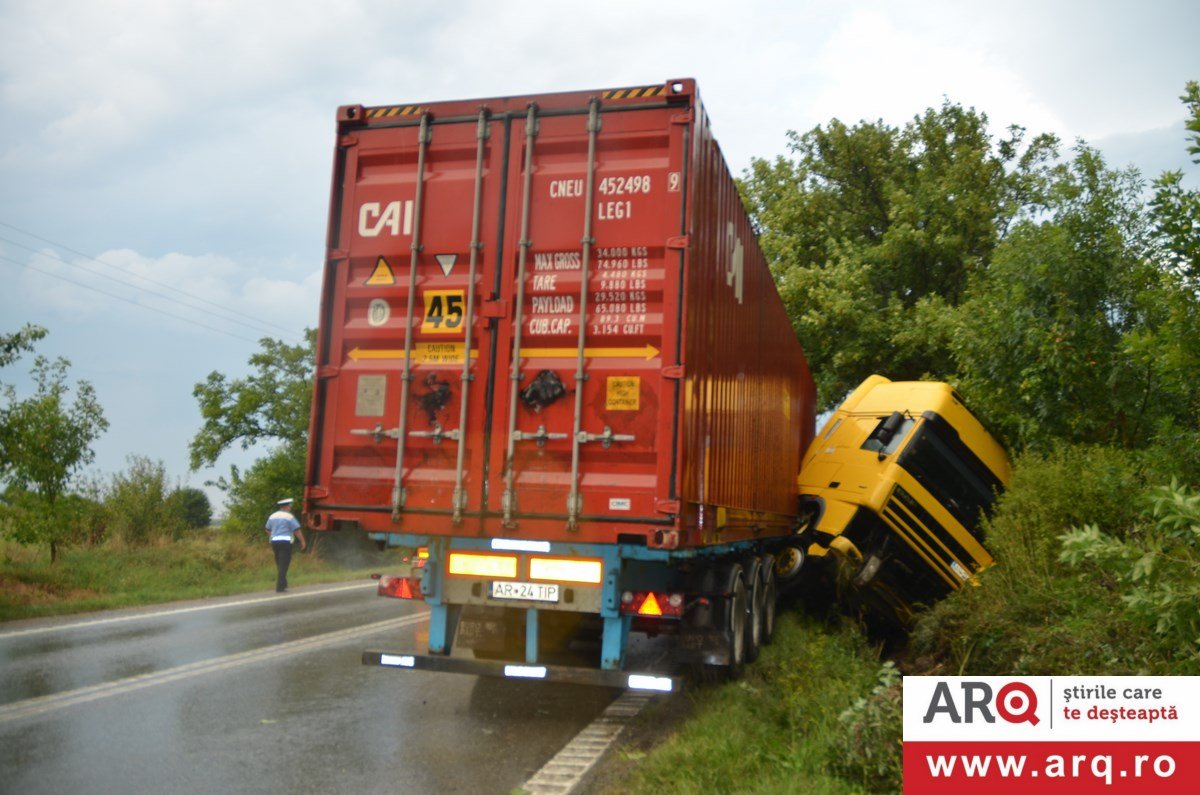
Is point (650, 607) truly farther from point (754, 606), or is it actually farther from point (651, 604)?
point (754, 606)

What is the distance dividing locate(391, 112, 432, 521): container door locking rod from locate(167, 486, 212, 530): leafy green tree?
15.5m

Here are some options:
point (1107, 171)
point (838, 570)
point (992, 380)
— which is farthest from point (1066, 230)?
point (838, 570)

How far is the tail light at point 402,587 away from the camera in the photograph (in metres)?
6.86

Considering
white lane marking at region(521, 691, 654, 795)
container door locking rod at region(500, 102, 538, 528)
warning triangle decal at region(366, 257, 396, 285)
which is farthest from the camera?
warning triangle decal at region(366, 257, 396, 285)

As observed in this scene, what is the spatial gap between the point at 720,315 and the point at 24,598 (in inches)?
423

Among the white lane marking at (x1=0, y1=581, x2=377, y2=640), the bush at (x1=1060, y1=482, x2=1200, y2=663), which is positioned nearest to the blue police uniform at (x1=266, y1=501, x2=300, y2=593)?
the white lane marking at (x1=0, y1=581, x2=377, y2=640)

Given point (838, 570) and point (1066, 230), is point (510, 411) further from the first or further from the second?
point (1066, 230)

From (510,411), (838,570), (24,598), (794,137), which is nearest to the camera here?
(510,411)

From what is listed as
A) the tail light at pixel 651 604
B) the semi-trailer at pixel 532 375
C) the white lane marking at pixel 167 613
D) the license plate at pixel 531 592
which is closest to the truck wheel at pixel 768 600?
the semi-trailer at pixel 532 375

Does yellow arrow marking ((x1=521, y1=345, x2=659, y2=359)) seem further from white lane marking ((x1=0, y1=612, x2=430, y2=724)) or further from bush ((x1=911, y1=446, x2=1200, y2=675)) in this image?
white lane marking ((x1=0, y1=612, x2=430, y2=724))

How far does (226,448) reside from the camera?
35.2m

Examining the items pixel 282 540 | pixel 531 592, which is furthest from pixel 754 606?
pixel 282 540

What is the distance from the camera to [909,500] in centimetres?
1112

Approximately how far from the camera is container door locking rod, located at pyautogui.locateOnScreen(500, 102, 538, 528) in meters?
6.52
